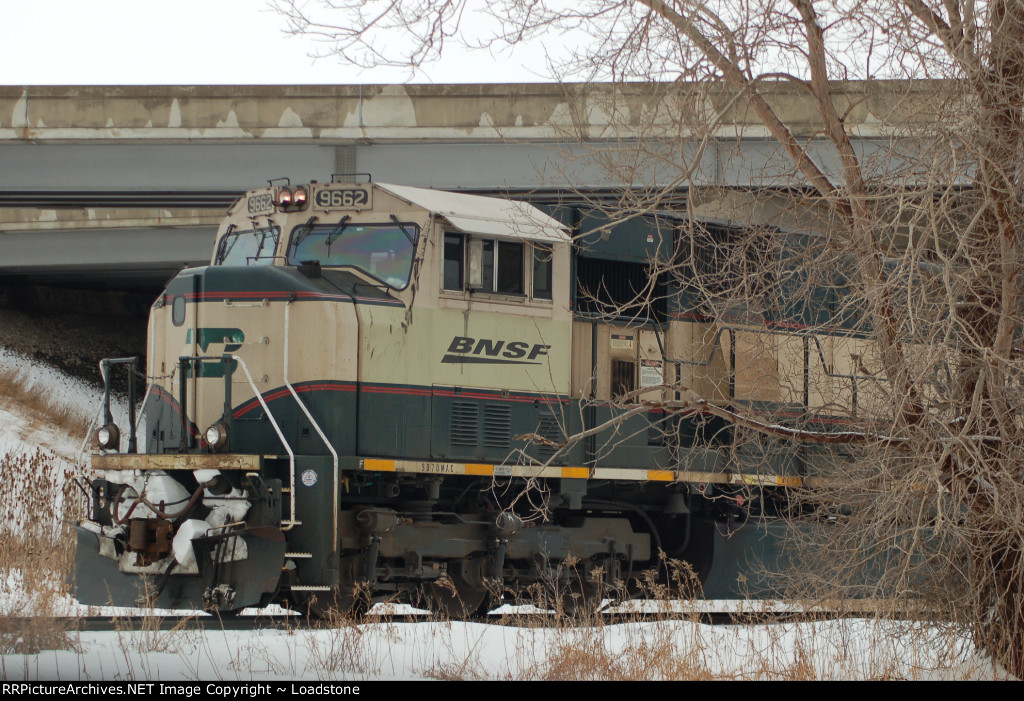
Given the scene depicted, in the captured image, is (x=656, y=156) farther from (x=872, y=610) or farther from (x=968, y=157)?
(x=872, y=610)

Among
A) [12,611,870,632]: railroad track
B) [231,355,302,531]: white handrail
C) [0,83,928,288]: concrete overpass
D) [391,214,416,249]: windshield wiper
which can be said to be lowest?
[12,611,870,632]: railroad track

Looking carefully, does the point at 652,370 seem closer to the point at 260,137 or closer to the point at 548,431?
the point at 548,431

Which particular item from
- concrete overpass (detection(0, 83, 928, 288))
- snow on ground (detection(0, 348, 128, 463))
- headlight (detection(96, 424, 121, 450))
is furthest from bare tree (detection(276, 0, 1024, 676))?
snow on ground (detection(0, 348, 128, 463))

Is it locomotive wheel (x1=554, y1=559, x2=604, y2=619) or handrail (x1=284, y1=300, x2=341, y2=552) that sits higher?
handrail (x1=284, y1=300, x2=341, y2=552)

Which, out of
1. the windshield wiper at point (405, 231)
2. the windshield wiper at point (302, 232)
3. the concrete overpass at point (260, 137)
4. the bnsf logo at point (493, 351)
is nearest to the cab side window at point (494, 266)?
the windshield wiper at point (405, 231)

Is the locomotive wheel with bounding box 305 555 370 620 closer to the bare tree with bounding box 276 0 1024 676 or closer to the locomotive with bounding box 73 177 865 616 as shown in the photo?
the locomotive with bounding box 73 177 865 616

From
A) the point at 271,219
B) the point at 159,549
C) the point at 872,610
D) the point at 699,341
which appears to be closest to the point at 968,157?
the point at 872,610

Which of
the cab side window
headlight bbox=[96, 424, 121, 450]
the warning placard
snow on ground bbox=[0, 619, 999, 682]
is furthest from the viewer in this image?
the warning placard

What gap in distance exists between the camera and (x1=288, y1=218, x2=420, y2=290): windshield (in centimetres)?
969

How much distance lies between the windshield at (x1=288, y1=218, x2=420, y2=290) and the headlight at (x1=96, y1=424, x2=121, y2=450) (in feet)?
6.83

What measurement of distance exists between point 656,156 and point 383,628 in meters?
4.12

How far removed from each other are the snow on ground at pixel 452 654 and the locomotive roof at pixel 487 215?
3.37 m

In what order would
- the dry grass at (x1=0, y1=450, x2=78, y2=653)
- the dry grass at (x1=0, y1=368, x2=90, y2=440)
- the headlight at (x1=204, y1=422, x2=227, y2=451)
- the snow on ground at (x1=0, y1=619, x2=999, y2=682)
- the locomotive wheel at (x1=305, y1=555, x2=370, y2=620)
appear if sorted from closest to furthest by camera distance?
the snow on ground at (x1=0, y1=619, x2=999, y2=682) → the dry grass at (x1=0, y1=450, x2=78, y2=653) → the locomotive wheel at (x1=305, y1=555, x2=370, y2=620) → the headlight at (x1=204, y1=422, x2=227, y2=451) → the dry grass at (x1=0, y1=368, x2=90, y2=440)

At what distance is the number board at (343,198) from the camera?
9.88m
